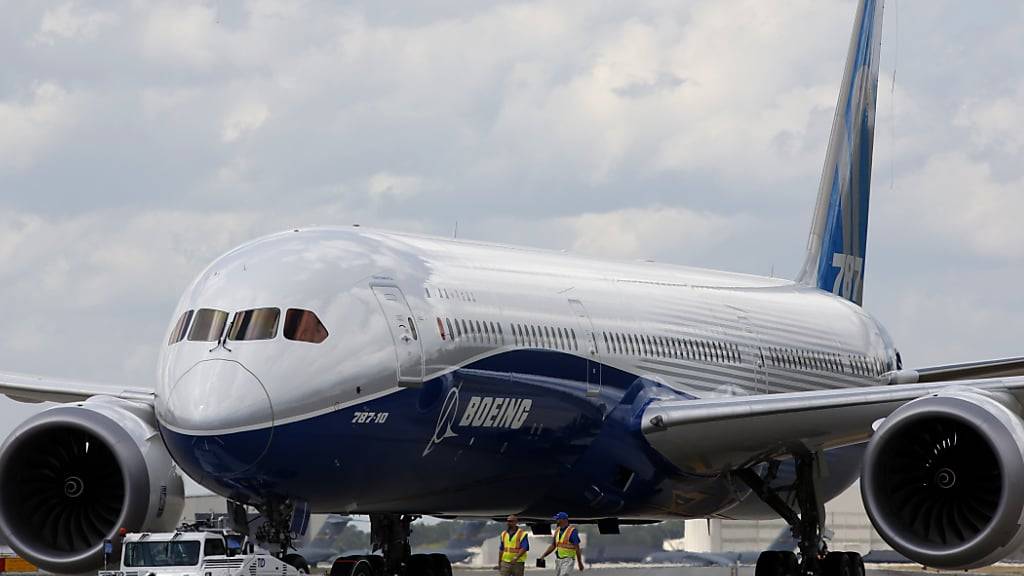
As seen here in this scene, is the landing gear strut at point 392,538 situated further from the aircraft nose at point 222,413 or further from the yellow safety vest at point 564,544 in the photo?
the aircraft nose at point 222,413

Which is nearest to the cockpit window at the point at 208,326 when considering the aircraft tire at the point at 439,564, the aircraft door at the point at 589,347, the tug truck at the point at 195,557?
the tug truck at the point at 195,557

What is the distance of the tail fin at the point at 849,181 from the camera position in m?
32.8

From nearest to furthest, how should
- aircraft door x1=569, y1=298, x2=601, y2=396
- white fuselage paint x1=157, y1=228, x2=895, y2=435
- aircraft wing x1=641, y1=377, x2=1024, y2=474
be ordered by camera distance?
white fuselage paint x1=157, y1=228, x2=895, y2=435
aircraft wing x1=641, y1=377, x2=1024, y2=474
aircraft door x1=569, y1=298, x2=601, y2=396

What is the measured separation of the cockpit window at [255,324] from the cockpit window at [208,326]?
0.11 m

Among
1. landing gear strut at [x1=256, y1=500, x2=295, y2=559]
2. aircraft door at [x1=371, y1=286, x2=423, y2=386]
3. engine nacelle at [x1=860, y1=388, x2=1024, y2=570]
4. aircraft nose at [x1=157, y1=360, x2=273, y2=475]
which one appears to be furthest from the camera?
engine nacelle at [x1=860, y1=388, x2=1024, y2=570]

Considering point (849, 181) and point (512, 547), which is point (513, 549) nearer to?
point (512, 547)

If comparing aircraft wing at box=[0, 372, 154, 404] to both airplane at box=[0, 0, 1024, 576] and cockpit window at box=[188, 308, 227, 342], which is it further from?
cockpit window at box=[188, 308, 227, 342]

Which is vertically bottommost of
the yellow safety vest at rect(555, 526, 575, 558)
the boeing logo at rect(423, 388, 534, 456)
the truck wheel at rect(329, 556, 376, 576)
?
the truck wheel at rect(329, 556, 376, 576)

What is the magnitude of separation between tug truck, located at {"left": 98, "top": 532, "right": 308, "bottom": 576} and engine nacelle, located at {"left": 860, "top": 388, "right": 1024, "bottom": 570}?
6.50 metres

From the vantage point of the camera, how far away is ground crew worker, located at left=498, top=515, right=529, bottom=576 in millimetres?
23781

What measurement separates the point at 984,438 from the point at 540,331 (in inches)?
198

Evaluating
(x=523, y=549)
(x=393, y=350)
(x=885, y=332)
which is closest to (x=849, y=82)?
(x=885, y=332)

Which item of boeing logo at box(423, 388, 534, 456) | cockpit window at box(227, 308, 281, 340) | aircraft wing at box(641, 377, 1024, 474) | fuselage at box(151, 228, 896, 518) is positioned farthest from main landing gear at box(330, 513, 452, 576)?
cockpit window at box(227, 308, 281, 340)

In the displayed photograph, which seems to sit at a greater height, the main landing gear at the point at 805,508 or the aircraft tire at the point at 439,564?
the main landing gear at the point at 805,508
